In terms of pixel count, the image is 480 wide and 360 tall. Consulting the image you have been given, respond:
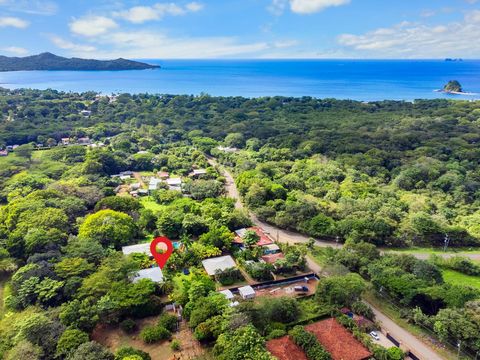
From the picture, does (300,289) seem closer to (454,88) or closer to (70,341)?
(70,341)

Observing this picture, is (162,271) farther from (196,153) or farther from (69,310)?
(196,153)

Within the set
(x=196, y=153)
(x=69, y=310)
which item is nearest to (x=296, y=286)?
(x=69, y=310)

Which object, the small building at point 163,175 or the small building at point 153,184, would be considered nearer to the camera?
the small building at point 153,184

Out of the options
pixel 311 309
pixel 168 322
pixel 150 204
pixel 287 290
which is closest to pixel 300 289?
pixel 287 290

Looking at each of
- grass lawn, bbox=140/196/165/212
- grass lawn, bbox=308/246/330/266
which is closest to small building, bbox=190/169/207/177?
grass lawn, bbox=140/196/165/212

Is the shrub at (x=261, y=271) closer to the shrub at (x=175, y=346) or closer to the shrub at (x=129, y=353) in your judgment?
the shrub at (x=175, y=346)

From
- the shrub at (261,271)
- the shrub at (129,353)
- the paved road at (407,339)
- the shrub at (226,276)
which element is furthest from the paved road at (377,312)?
the shrub at (129,353)
